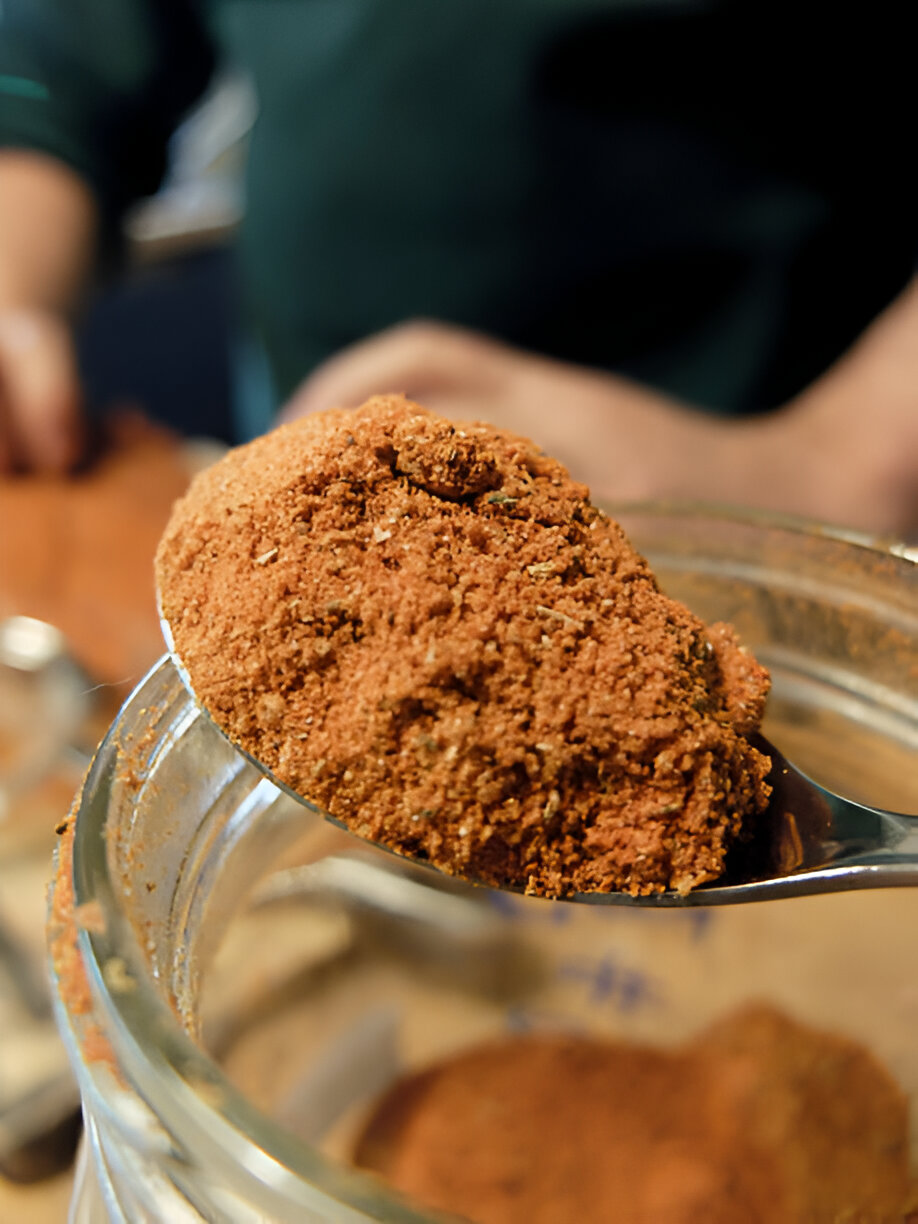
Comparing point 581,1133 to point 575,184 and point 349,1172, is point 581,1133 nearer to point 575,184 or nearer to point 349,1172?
point 349,1172

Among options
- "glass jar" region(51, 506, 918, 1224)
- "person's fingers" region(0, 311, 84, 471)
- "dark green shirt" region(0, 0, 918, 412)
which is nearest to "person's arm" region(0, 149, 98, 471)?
"person's fingers" region(0, 311, 84, 471)

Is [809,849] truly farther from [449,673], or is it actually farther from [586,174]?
[586,174]

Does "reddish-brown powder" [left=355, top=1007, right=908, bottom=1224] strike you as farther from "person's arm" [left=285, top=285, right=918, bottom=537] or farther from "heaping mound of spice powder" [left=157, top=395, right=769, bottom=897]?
"person's arm" [left=285, top=285, right=918, bottom=537]

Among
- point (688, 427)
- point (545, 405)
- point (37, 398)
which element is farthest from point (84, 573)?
point (688, 427)

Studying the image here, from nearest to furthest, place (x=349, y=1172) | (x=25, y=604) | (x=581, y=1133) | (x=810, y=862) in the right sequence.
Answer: (x=349, y=1172) < (x=810, y=862) < (x=581, y=1133) < (x=25, y=604)

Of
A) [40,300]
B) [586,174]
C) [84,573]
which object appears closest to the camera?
[84,573]

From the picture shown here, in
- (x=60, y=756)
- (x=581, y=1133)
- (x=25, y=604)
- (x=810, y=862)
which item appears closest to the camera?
(x=810, y=862)

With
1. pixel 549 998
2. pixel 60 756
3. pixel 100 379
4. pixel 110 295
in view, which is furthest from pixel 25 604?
pixel 110 295
